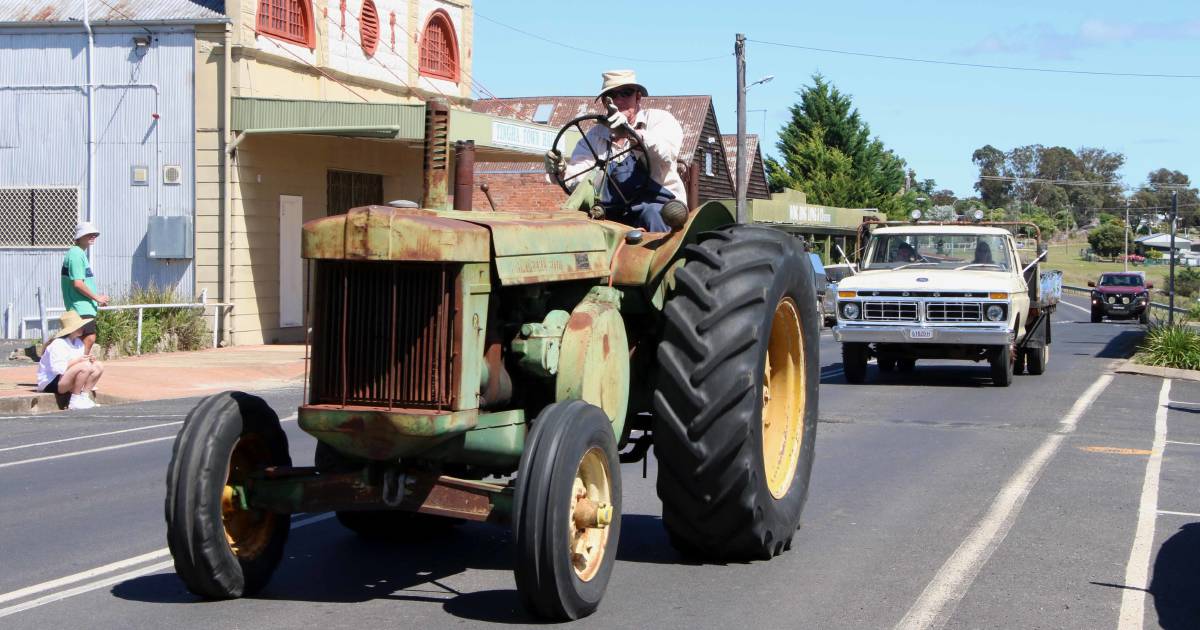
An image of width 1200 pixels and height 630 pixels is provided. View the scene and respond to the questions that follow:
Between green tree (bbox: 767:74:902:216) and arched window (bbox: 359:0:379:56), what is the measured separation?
45096 mm

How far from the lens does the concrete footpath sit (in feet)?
51.4

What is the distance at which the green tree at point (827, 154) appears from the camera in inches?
2795

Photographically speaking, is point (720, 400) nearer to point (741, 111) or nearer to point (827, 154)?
point (741, 111)

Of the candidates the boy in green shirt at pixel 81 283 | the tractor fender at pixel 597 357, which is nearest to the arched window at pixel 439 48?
the boy in green shirt at pixel 81 283

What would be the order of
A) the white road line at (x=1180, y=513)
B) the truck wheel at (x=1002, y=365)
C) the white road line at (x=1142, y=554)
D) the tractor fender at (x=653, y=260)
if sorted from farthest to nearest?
1. the truck wheel at (x=1002, y=365)
2. the white road line at (x=1180, y=513)
3. the tractor fender at (x=653, y=260)
4. the white road line at (x=1142, y=554)

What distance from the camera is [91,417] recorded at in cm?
1470

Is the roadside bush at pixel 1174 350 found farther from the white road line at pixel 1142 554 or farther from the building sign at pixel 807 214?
the building sign at pixel 807 214

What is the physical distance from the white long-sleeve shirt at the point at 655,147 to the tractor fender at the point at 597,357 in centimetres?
125

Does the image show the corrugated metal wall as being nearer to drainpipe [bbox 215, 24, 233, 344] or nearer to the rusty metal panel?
drainpipe [bbox 215, 24, 233, 344]

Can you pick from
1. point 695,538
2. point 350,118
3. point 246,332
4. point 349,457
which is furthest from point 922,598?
point 246,332

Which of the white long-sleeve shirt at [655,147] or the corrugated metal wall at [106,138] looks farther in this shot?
the corrugated metal wall at [106,138]

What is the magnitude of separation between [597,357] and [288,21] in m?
20.5

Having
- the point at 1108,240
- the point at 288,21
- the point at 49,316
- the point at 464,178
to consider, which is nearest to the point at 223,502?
the point at 464,178

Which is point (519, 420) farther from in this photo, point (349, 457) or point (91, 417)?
point (91, 417)
